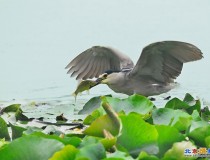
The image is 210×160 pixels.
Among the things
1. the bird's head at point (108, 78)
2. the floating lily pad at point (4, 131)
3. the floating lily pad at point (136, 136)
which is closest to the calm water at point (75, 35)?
the bird's head at point (108, 78)

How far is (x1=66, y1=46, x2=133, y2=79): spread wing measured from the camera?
6.94 meters

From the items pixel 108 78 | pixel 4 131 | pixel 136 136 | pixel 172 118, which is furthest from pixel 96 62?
pixel 136 136

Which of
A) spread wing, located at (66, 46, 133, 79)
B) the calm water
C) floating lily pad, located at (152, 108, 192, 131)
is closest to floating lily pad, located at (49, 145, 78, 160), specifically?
floating lily pad, located at (152, 108, 192, 131)

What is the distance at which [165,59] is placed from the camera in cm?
626

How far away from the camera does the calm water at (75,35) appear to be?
23.2ft

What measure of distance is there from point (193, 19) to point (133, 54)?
1.90 m

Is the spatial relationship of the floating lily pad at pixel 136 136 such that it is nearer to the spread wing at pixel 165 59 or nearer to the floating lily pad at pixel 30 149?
the floating lily pad at pixel 30 149

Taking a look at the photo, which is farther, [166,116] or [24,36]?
[24,36]

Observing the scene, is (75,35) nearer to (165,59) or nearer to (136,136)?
(165,59)

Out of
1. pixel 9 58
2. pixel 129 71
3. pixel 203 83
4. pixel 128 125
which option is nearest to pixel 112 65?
pixel 129 71

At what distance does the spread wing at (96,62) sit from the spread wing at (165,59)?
1.31ft

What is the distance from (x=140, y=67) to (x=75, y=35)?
292 cm

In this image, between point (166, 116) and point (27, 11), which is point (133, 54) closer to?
point (27, 11)

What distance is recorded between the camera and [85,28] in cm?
951
